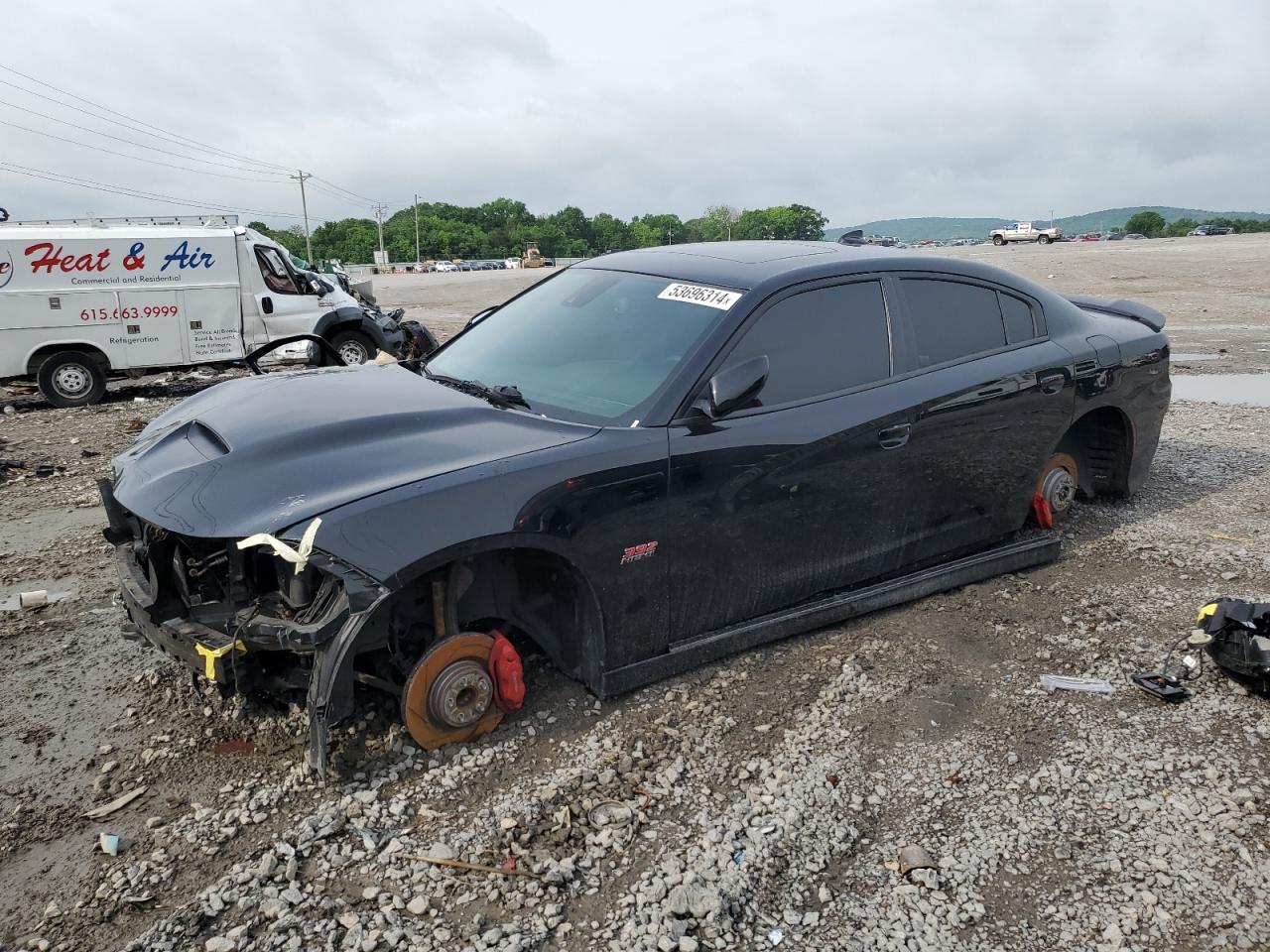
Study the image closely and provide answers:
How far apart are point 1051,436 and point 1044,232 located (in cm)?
7152

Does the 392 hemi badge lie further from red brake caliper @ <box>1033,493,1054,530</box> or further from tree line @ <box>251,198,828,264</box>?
tree line @ <box>251,198,828,264</box>

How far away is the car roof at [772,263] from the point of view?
393 cm

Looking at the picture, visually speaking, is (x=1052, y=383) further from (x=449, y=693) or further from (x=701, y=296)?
(x=449, y=693)

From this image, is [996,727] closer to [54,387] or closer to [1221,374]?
[1221,374]

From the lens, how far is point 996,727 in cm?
350

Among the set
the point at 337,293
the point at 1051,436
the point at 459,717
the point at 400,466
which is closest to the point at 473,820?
the point at 459,717

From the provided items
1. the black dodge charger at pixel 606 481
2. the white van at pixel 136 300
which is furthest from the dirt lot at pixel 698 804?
the white van at pixel 136 300

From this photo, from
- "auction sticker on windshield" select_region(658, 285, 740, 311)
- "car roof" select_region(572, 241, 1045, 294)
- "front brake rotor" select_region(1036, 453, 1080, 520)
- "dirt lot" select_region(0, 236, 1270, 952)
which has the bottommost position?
"dirt lot" select_region(0, 236, 1270, 952)

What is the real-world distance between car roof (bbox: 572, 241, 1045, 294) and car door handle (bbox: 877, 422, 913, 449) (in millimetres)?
708

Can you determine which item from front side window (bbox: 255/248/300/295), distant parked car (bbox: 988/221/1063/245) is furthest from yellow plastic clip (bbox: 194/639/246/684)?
distant parked car (bbox: 988/221/1063/245)

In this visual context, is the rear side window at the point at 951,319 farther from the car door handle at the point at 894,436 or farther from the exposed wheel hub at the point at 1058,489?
the exposed wheel hub at the point at 1058,489

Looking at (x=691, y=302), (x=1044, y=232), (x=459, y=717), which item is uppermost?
(x=1044, y=232)

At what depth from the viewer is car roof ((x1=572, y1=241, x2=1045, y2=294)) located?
3928mm

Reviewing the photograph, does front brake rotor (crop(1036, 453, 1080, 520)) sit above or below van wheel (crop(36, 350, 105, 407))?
below
